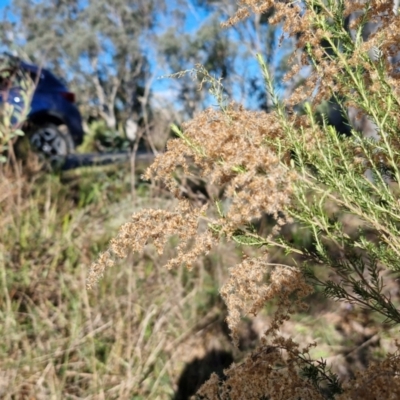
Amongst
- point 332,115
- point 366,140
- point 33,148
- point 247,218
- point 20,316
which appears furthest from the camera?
point 332,115

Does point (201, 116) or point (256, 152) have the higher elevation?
point (201, 116)

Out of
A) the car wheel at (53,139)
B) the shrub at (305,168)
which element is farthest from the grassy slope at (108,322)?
the car wheel at (53,139)

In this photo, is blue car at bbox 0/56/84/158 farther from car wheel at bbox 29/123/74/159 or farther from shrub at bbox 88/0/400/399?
shrub at bbox 88/0/400/399

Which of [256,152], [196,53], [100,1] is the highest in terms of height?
[100,1]

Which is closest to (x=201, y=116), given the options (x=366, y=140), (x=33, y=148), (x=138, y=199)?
(x=366, y=140)

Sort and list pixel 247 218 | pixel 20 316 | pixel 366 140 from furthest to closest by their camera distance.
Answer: pixel 20 316 < pixel 366 140 < pixel 247 218

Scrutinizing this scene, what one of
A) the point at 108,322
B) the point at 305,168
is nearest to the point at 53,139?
the point at 108,322

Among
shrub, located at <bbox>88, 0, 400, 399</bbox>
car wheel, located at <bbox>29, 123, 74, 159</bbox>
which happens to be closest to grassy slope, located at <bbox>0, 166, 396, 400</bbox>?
shrub, located at <bbox>88, 0, 400, 399</bbox>

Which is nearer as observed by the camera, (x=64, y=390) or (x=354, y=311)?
(x=64, y=390)

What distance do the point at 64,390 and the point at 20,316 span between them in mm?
680

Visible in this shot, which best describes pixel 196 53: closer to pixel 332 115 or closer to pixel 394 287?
pixel 332 115

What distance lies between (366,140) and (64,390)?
7.74 ft

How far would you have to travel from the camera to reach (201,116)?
1.28 m

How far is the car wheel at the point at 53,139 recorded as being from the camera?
739 centimetres
